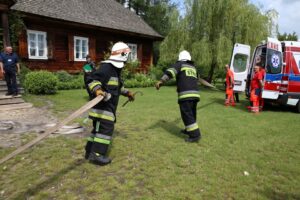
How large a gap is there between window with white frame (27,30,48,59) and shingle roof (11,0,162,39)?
1.26m

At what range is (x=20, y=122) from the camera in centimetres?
711

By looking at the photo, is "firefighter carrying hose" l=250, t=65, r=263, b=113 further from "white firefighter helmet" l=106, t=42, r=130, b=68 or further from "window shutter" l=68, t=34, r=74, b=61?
"window shutter" l=68, t=34, r=74, b=61

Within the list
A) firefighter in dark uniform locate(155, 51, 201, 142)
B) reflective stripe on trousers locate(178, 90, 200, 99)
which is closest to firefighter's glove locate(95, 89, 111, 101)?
firefighter in dark uniform locate(155, 51, 201, 142)

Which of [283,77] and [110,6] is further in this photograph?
[110,6]

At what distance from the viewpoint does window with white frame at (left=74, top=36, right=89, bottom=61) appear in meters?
16.7

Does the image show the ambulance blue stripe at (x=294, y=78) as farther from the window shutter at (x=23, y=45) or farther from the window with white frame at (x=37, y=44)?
the window shutter at (x=23, y=45)

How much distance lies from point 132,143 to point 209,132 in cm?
215

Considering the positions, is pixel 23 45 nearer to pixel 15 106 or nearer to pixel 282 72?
pixel 15 106

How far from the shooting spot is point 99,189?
3.55 meters

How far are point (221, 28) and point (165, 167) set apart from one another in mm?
13573

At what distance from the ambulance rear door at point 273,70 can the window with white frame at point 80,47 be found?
1169 centimetres

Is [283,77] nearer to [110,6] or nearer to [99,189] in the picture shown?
[99,189]

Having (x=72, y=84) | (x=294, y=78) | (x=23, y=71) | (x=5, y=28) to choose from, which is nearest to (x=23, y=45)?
(x=23, y=71)

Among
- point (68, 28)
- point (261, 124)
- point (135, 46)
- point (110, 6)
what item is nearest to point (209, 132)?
point (261, 124)
